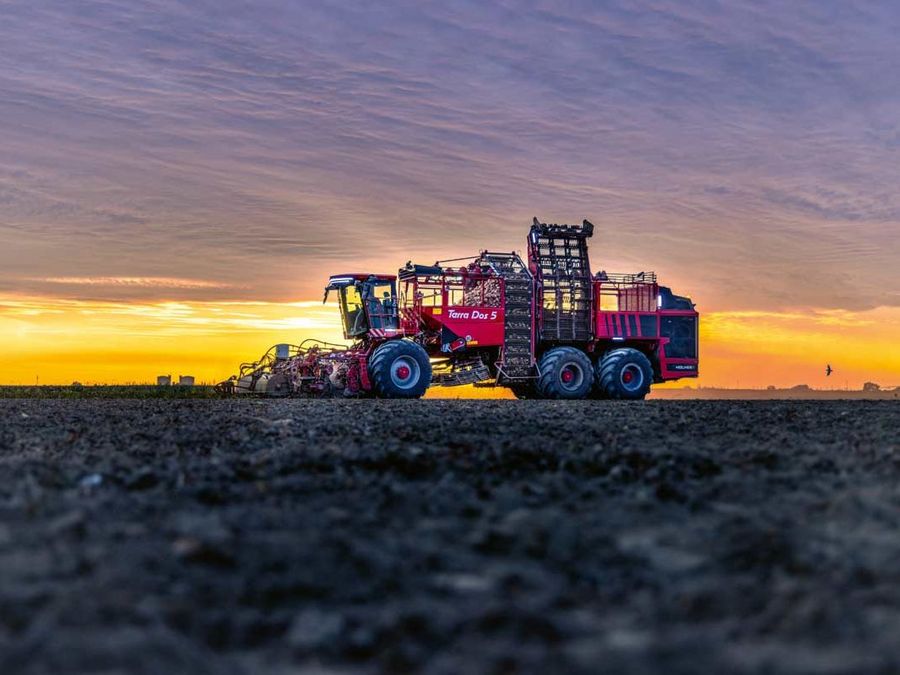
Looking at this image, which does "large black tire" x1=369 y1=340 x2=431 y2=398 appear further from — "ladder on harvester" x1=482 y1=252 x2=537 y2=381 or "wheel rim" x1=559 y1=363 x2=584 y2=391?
"wheel rim" x1=559 y1=363 x2=584 y2=391

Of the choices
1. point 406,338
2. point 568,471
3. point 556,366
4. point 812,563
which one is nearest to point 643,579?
point 812,563

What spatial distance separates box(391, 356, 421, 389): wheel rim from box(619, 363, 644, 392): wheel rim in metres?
7.77

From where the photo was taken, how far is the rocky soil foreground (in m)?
3.33

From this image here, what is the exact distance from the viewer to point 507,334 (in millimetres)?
27875

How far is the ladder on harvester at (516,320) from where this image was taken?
2786 centimetres

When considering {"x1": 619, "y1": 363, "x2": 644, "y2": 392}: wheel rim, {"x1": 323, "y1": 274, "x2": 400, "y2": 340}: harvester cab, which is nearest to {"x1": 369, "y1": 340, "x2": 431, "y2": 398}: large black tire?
{"x1": 323, "y1": 274, "x2": 400, "y2": 340}: harvester cab

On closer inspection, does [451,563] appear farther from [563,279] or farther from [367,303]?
[563,279]

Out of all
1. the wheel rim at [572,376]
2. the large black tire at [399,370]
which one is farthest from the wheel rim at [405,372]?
the wheel rim at [572,376]

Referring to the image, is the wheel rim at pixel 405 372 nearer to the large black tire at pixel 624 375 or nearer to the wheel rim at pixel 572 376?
the wheel rim at pixel 572 376

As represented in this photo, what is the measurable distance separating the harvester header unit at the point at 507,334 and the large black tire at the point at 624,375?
0.11 ft

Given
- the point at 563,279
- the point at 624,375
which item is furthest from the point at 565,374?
the point at 563,279

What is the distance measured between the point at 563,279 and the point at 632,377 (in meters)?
3.74

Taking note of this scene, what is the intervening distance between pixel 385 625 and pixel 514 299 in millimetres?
24664

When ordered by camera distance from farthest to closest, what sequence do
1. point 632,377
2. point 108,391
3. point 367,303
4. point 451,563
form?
point 632,377
point 108,391
point 367,303
point 451,563
